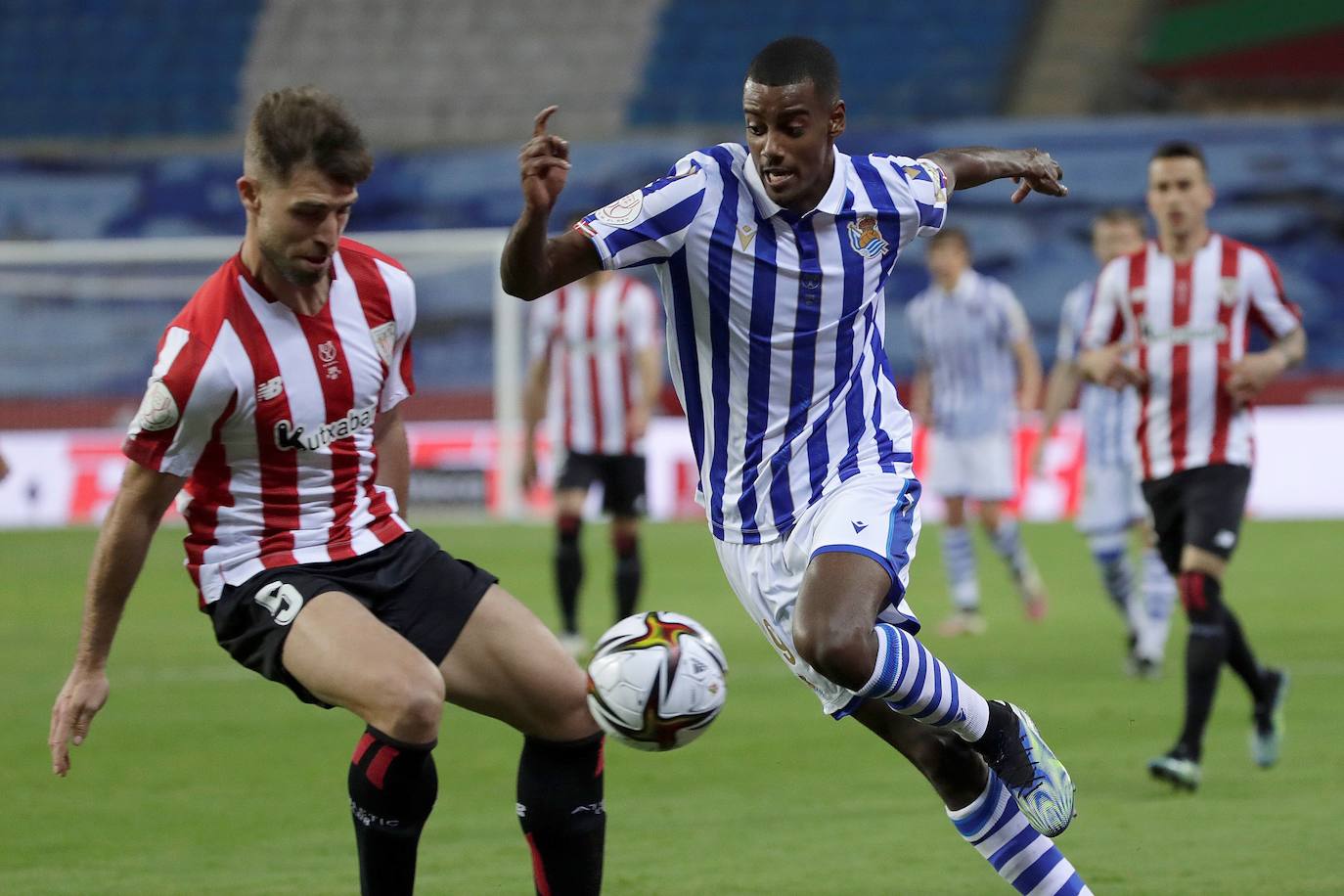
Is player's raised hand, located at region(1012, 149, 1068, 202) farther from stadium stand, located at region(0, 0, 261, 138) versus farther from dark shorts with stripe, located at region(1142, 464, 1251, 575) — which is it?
stadium stand, located at region(0, 0, 261, 138)

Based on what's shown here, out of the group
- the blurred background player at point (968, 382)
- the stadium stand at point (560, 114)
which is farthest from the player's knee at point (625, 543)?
the stadium stand at point (560, 114)

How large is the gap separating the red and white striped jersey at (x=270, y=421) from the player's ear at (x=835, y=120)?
1080 mm

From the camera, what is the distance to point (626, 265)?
4004mm

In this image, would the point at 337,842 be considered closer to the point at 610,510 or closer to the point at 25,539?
the point at 610,510

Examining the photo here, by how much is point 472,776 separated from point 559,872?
2472 millimetres

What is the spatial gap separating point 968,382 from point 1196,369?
4351mm

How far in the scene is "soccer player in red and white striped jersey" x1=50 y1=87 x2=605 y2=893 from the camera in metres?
3.94

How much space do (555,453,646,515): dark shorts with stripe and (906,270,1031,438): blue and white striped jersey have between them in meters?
2.15

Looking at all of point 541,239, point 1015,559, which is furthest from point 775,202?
point 1015,559

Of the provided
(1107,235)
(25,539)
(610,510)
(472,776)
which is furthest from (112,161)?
(472,776)

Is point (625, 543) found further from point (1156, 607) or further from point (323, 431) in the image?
point (323, 431)

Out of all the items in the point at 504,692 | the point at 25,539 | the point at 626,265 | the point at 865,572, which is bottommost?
the point at 25,539

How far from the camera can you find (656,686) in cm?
394

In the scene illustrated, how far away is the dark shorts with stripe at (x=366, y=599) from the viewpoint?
13.4 ft
